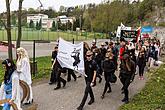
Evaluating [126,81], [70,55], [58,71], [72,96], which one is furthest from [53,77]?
[126,81]

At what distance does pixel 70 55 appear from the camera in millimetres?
12102

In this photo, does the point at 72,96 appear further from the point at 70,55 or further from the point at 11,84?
the point at 11,84

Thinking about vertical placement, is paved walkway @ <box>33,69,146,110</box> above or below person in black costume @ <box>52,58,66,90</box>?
below

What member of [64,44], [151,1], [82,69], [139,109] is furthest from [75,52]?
[151,1]

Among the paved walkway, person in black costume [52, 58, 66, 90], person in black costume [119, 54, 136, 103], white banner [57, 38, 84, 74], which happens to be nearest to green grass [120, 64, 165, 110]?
the paved walkway

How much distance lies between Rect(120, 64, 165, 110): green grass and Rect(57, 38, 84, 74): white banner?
2.03 metres

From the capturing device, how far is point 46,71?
1691cm

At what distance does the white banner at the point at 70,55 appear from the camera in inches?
439

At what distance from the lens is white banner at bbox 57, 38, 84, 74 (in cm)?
1114

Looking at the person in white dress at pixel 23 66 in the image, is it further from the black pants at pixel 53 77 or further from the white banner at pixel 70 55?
the black pants at pixel 53 77

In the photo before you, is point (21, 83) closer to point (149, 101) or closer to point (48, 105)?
point (48, 105)

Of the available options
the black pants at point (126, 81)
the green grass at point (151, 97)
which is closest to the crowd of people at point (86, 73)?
the black pants at point (126, 81)

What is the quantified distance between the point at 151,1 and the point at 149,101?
298 feet

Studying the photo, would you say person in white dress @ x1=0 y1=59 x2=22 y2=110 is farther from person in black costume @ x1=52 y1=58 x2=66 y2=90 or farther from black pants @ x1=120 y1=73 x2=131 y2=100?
Answer: person in black costume @ x1=52 y1=58 x2=66 y2=90
